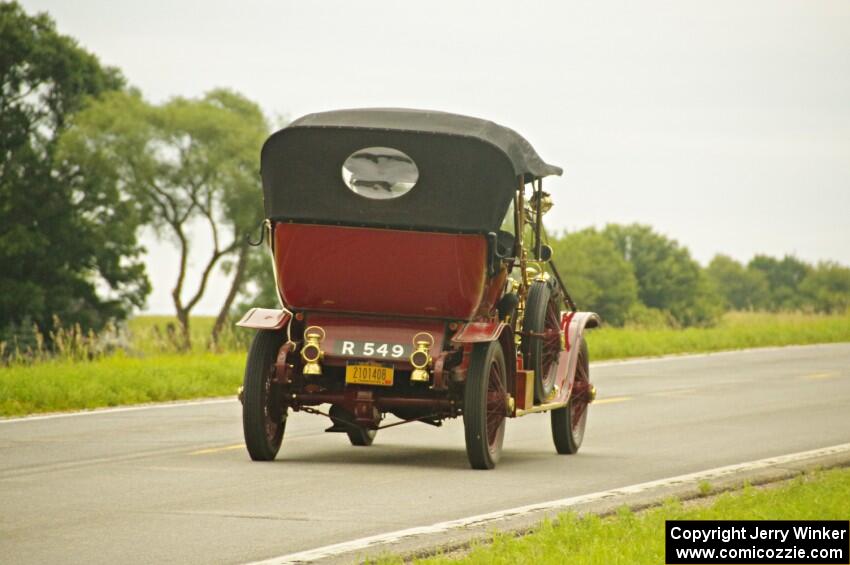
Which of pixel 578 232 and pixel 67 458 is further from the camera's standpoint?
pixel 578 232

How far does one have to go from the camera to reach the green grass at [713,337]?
111 feet

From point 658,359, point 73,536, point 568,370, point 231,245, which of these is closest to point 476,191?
point 568,370

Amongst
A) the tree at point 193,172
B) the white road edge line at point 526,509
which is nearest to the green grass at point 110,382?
the white road edge line at point 526,509

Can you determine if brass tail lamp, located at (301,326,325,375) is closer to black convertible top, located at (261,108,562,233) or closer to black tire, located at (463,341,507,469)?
black convertible top, located at (261,108,562,233)

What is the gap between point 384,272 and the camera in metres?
12.9

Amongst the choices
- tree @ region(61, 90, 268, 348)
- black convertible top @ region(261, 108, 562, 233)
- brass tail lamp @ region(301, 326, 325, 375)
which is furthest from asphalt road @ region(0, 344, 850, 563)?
tree @ region(61, 90, 268, 348)

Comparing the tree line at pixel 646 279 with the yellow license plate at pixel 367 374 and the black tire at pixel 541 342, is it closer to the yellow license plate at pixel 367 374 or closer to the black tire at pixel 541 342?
the black tire at pixel 541 342

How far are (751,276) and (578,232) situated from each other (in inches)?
1770

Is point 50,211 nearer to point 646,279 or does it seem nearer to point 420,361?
point 420,361

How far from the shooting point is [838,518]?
31.0 ft

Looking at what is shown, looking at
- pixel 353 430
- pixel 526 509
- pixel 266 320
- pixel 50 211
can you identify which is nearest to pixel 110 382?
pixel 353 430

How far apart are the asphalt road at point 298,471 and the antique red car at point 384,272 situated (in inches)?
21.2

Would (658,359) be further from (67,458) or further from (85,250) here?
(85,250)

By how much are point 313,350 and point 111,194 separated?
56.8 m
